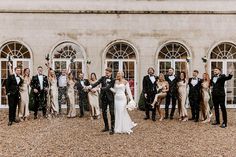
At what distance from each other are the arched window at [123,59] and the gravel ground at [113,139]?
5378mm

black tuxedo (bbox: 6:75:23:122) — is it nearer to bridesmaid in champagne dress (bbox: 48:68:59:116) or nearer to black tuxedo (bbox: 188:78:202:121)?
bridesmaid in champagne dress (bbox: 48:68:59:116)

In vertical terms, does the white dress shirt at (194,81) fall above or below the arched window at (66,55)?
below

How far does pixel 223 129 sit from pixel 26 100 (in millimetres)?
6158

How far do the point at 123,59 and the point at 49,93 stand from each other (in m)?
5.15

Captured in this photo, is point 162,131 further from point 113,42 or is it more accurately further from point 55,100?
point 113,42

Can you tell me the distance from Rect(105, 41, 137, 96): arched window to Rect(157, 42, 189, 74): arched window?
1.18 m

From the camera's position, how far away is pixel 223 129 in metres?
12.5

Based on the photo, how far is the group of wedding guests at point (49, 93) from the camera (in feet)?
46.0

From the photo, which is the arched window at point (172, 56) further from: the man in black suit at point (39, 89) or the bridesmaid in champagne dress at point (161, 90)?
the man in black suit at point (39, 89)

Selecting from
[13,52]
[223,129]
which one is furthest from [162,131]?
[13,52]

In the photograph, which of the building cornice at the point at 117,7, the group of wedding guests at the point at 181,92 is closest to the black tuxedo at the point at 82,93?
the group of wedding guests at the point at 181,92

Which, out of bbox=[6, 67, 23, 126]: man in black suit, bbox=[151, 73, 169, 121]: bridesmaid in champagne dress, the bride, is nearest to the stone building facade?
bbox=[151, 73, 169, 121]: bridesmaid in champagne dress

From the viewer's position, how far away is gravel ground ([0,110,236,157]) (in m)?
9.26

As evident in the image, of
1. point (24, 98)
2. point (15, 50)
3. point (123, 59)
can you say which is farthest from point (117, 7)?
point (24, 98)
